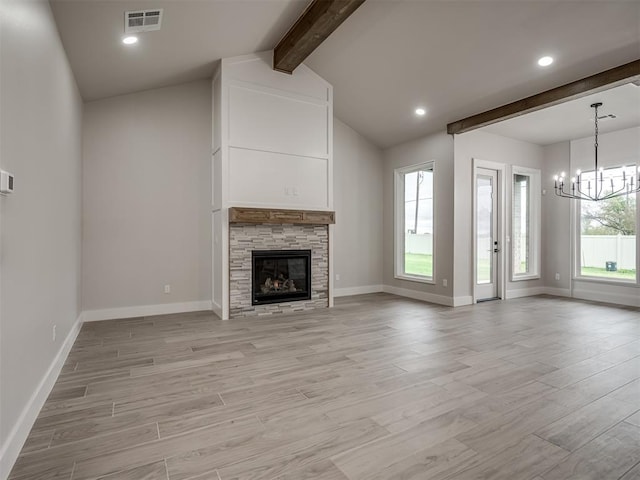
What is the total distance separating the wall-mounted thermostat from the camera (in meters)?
1.71

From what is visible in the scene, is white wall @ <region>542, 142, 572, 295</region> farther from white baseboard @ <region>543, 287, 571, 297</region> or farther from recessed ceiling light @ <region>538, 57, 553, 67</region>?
recessed ceiling light @ <region>538, 57, 553, 67</region>

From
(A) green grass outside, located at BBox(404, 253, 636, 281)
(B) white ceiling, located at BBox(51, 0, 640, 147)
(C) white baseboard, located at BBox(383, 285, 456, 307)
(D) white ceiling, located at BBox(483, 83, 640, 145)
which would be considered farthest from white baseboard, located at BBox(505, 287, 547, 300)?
(B) white ceiling, located at BBox(51, 0, 640, 147)

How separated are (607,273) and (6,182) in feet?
26.7

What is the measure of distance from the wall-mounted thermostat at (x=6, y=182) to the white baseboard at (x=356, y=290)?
5.44 metres

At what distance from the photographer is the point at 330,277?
5801 mm

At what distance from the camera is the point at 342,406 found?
2428 millimetres

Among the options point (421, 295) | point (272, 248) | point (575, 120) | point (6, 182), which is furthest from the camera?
point (421, 295)

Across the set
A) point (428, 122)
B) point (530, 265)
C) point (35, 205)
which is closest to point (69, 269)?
point (35, 205)

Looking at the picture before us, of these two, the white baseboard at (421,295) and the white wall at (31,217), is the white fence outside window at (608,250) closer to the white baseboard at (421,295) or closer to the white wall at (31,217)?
the white baseboard at (421,295)

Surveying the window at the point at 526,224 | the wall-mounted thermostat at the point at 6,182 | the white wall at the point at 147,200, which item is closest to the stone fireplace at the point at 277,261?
the white wall at the point at 147,200

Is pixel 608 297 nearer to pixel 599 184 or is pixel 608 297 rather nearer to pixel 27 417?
pixel 599 184

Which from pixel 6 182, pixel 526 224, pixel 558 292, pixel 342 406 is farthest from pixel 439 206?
pixel 6 182

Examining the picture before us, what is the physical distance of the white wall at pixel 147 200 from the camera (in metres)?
4.88

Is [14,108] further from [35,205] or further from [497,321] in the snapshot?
[497,321]
